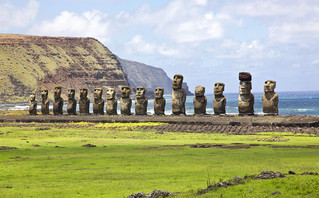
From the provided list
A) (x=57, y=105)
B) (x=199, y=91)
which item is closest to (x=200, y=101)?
(x=199, y=91)

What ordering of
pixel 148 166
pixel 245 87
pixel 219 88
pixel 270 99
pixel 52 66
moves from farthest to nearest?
pixel 52 66 < pixel 219 88 < pixel 245 87 < pixel 270 99 < pixel 148 166

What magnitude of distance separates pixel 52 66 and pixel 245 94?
133133 millimetres

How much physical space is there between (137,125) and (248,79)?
337 inches

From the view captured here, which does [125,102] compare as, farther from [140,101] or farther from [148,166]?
[148,166]

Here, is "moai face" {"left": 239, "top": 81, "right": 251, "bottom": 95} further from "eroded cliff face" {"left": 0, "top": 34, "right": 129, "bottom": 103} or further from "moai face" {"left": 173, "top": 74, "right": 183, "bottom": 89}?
"eroded cliff face" {"left": 0, "top": 34, "right": 129, "bottom": 103}

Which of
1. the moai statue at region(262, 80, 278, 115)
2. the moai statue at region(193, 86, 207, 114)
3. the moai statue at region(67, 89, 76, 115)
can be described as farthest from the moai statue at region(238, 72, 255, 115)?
the moai statue at region(67, 89, 76, 115)

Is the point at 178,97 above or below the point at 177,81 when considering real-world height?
below

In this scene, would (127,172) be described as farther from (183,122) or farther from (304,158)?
(183,122)

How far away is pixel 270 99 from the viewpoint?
110 feet

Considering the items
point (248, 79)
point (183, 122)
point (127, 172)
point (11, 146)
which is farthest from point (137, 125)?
point (127, 172)

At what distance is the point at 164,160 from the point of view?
16688 millimetres

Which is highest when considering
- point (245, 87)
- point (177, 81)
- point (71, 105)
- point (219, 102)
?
point (177, 81)

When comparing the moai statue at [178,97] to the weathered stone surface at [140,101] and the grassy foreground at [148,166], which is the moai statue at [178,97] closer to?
the weathered stone surface at [140,101]

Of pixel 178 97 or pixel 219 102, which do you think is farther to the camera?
pixel 178 97
